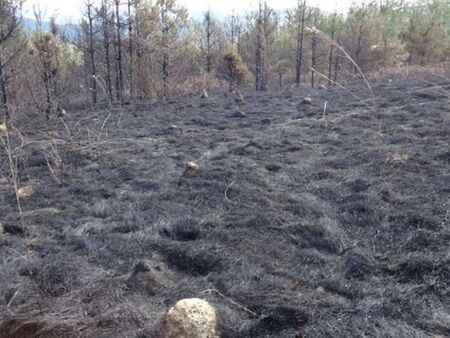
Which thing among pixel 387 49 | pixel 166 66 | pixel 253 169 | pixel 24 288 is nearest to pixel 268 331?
pixel 24 288

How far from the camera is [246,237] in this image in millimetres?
2986

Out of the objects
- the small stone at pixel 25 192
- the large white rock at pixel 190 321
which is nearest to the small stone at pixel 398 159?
the large white rock at pixel 190 321

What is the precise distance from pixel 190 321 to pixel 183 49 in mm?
13879

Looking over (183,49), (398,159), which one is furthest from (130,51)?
(398,159)

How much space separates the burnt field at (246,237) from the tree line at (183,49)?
4912mm

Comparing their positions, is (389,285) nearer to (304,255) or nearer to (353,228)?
(304,255)

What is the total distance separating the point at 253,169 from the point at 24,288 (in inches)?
99.2

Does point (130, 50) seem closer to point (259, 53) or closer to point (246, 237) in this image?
point (259, 53)

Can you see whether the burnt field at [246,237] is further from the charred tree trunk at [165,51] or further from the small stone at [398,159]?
the charred tree trunk at [165,51]

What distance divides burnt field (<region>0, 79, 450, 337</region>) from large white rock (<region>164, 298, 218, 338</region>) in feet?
0.37

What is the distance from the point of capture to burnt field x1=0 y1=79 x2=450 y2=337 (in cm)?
216

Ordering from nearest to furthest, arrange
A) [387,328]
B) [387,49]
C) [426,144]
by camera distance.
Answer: [387,328]
[426,144]
[387,49]

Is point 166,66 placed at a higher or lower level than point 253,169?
higher

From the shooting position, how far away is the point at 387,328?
6.54 ft
